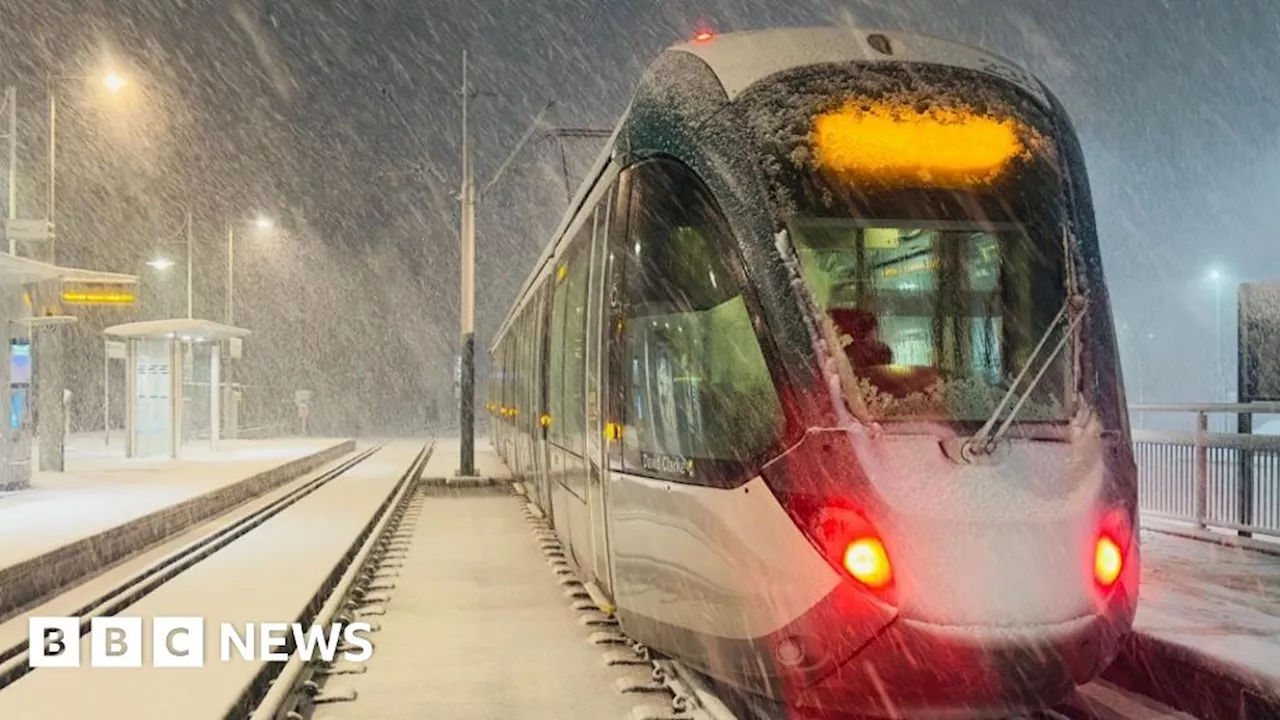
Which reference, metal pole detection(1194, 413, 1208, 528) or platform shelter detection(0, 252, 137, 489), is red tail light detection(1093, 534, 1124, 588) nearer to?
metal pole detection(1194, 413, 1208, 528)

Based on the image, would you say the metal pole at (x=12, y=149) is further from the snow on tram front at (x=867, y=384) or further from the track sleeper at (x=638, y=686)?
the snow on tram front at (x=867, y=384)

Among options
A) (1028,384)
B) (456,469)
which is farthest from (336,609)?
(456,469)

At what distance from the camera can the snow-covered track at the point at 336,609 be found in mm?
6586

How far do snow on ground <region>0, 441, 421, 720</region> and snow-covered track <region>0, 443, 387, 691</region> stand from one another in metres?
Result: 0.36

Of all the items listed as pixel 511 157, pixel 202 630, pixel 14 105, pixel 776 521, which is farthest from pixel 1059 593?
pixel 14 105

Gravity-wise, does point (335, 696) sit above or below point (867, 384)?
below

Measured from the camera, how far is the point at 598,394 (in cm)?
750

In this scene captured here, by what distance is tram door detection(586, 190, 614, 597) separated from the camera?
24.3 ft

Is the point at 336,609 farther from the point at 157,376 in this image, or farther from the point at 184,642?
the point at 157,376

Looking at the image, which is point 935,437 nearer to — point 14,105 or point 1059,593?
point 1059,593

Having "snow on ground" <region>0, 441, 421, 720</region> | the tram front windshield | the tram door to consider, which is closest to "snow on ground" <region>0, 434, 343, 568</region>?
"snow on ground" <region>0, 441, 421, 720</region>

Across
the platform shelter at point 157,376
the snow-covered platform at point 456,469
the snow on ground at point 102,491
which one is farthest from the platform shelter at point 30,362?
the snow-covered platform at point 456,469

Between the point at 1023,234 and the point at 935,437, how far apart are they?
4.20ft

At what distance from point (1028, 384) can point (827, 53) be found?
1.90 metres
